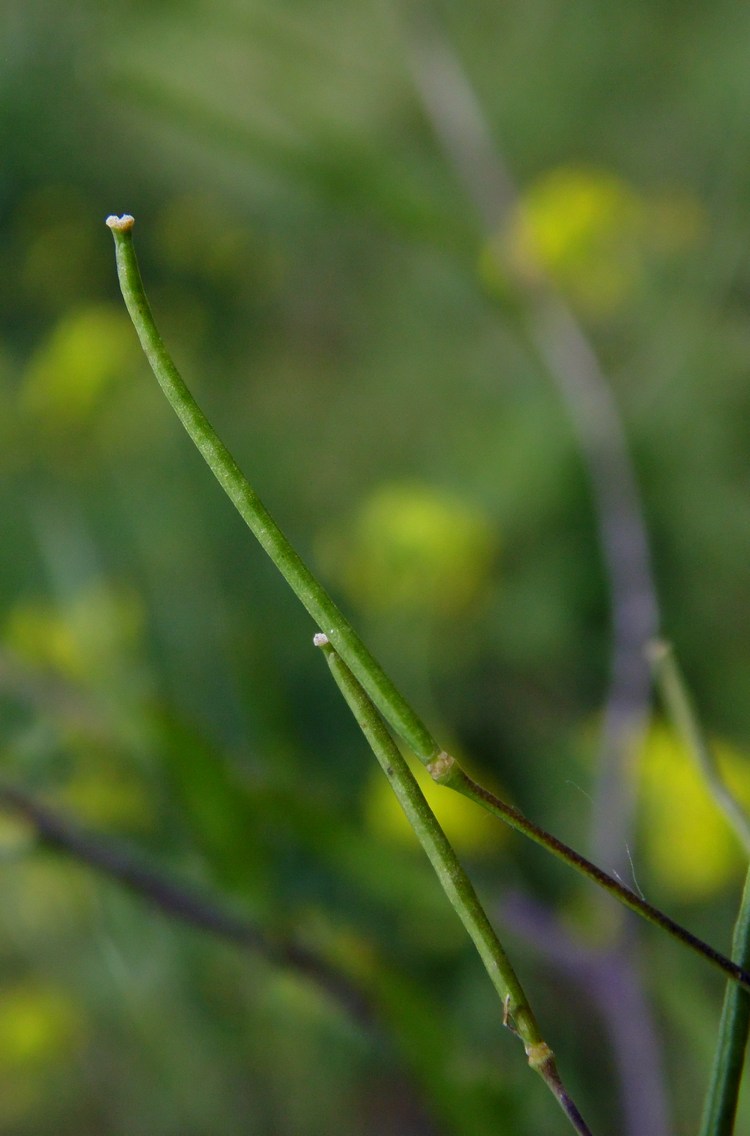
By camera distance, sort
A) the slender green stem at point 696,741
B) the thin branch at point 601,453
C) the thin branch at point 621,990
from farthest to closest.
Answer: the thin branch at point 601,453, the thin branch at point 621,990, the slender green stem at point 696,741

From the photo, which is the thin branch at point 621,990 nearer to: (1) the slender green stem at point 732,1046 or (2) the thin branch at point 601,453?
(2) the thin branch at point 601,453

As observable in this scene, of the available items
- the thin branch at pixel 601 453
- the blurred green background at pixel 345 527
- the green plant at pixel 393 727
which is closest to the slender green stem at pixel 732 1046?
the green plant at pixel 393 727

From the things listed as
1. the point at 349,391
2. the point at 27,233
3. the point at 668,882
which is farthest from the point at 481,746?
the point at 27,233

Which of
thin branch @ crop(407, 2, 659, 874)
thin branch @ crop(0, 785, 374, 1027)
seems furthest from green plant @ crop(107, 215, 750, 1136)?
thin branch @ crop(407, 2, 659, 874)

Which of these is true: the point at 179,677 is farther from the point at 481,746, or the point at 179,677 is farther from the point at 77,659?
the point at 481,746

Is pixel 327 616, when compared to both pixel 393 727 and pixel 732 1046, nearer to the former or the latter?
pixel 393 727

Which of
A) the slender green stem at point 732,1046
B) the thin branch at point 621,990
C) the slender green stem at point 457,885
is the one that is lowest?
the thin branch at point 621,990
